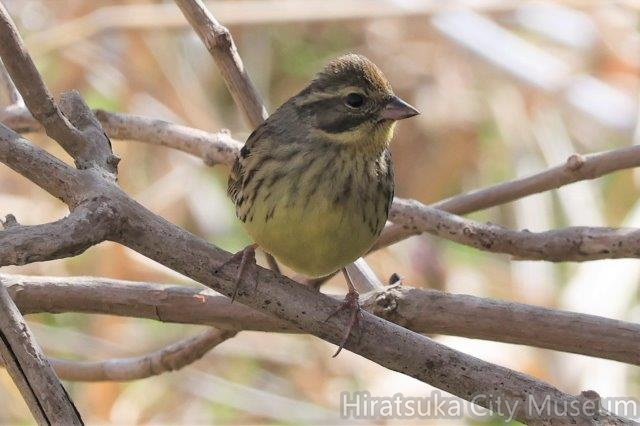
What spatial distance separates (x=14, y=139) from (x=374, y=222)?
0.73 m

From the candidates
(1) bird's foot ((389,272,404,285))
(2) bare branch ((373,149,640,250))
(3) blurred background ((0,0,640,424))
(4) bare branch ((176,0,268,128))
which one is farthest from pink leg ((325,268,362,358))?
(3) blurred background ((0,0,640,424))

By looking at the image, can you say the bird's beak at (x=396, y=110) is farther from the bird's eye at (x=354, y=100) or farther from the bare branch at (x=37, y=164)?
the bare branch at (x=37, y=164)

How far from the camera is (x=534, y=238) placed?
2.12 m

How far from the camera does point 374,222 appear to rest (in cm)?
206

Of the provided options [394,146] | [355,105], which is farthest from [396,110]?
[394,146]

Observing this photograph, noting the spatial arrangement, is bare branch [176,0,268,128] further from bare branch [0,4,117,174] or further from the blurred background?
the blurred background

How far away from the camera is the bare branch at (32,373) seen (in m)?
1.40

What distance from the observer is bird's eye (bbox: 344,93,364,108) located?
2.08m

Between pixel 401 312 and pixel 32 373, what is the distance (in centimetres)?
80

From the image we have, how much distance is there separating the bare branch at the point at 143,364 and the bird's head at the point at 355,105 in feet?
1.74

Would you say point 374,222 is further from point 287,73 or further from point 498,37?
point 287,73

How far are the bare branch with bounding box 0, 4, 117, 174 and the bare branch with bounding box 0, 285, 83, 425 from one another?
0.37 metres

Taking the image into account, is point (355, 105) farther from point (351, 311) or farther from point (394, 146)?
point (394, 146)

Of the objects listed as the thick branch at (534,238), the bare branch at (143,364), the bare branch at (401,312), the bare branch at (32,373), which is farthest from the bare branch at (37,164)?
the thick branch at (534,238)
